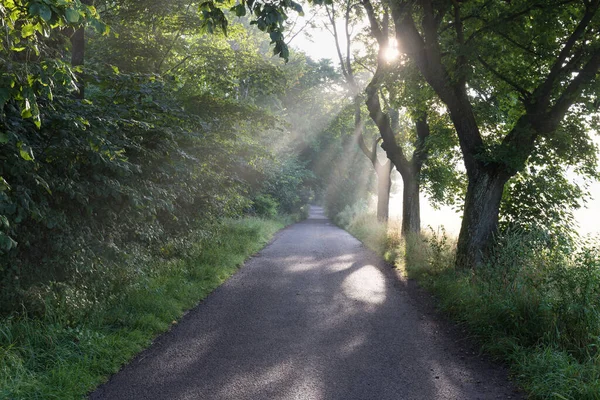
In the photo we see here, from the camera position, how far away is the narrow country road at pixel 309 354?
456 centimetres

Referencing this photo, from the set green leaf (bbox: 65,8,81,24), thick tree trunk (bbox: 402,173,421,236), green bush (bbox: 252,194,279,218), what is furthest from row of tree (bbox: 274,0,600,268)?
green bush (bbox: 252,194,279,218)

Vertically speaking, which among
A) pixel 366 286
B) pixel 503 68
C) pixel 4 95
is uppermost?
pixel 503 68

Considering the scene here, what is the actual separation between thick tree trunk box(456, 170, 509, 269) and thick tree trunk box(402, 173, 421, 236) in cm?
628

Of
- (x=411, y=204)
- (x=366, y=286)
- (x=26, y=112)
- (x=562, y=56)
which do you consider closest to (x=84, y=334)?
(x=26, y=112)

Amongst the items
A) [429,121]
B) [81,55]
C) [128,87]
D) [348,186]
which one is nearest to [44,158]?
[128,87]

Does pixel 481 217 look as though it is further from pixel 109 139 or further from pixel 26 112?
pixel 26 112

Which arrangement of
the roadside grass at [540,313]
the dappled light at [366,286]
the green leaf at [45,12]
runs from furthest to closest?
1. the dappled light at [366,286]
2. the roadside grass at [540,313]
3. the green leaf at [45,12]

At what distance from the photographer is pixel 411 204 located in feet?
52.6

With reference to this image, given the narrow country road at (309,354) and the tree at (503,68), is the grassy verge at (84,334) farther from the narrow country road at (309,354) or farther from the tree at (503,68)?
the tree at (503,68)

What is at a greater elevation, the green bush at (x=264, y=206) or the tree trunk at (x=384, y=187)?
the tree trunk at (x=384, y=187)

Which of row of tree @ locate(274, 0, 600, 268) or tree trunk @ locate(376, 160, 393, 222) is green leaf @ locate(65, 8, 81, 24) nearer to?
row of tree @ locate(274, 0, 600, 268)

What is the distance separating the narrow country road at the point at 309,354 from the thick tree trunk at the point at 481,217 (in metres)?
1.61

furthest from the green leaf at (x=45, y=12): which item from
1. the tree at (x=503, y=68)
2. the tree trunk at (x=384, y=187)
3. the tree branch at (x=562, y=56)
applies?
the tree trunk at (x=384, y=187)

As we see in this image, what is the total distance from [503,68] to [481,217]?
3.70 metres
